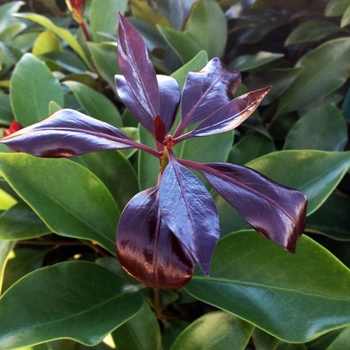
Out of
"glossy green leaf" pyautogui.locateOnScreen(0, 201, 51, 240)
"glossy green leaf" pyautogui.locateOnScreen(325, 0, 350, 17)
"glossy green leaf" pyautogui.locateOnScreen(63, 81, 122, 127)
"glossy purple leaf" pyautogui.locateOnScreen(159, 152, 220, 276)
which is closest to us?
"glossy purple leaf" pyautogui.locateOnScreen(159, 152, 220, 276)

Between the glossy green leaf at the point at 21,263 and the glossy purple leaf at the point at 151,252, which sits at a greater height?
the glossy purple leaf at the point at 151,252

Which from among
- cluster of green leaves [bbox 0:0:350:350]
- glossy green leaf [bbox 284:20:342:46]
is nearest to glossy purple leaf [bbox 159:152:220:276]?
cluster of green leaves [bbox 0:0:350:350]

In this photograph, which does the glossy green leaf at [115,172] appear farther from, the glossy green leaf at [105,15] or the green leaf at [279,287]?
the glossy green leaf at [105,15]

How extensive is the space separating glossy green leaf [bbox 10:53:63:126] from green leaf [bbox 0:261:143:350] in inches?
11.6

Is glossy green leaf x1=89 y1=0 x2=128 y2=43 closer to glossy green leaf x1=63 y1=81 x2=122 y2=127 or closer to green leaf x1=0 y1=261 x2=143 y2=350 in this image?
glossy green leaf x1=63 y1=81 x2=122 y2=127

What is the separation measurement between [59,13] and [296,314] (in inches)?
45.6

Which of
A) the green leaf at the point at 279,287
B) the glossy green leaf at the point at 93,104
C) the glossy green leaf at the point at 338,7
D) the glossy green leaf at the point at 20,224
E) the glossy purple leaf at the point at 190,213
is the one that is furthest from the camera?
the glossy green leaf at the point at 338,7

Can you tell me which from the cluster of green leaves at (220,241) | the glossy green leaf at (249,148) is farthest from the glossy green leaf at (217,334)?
the glossy green leaf at (249,148)

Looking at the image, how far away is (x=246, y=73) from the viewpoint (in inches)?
35.9

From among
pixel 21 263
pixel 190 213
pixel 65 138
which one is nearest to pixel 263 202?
pixel 190 213

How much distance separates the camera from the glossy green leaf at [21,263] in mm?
598

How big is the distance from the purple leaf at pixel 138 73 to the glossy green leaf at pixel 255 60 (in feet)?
1.22

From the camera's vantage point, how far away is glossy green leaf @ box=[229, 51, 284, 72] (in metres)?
0.73

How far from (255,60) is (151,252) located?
1.76ft
